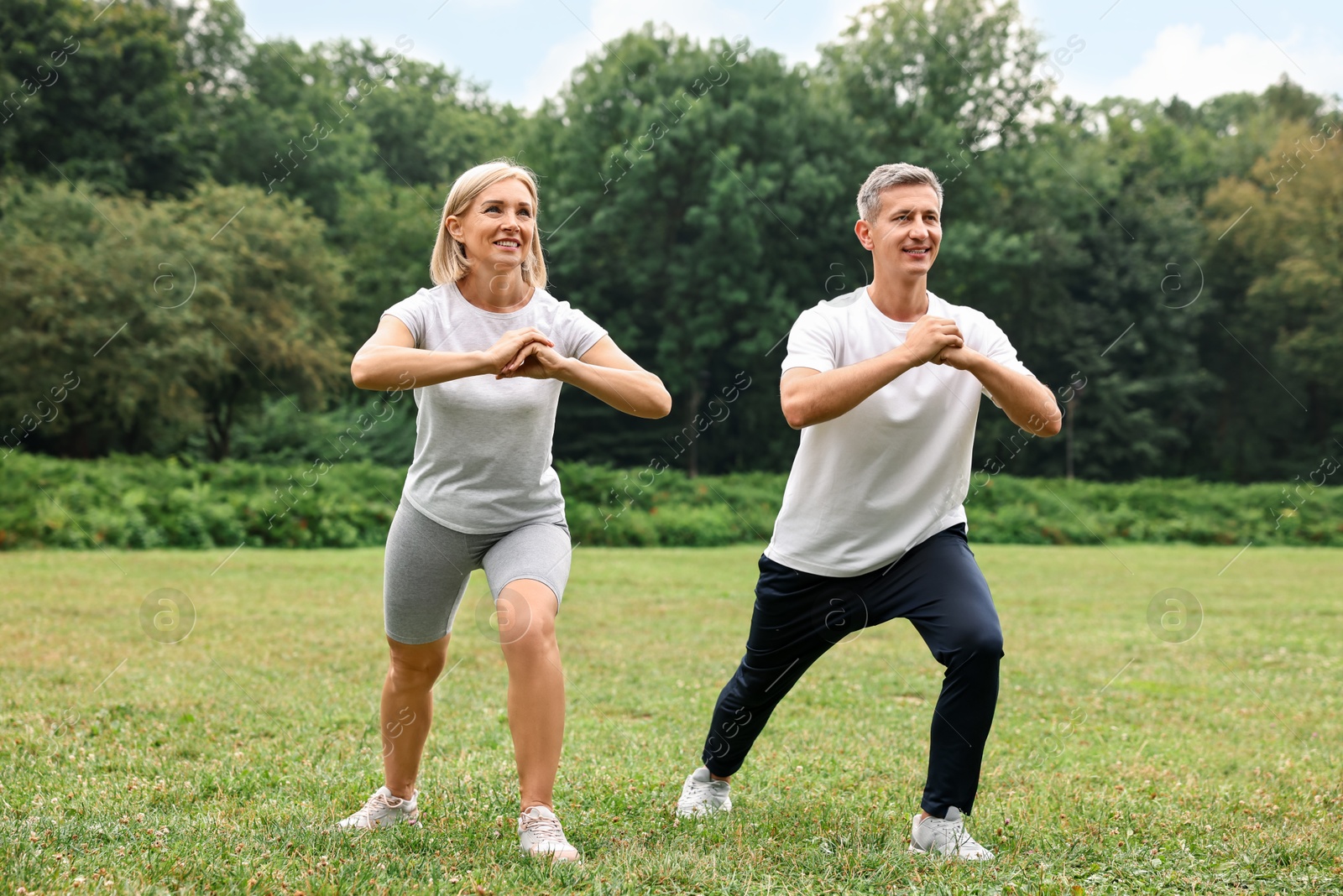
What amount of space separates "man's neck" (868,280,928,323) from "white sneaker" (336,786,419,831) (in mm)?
2577

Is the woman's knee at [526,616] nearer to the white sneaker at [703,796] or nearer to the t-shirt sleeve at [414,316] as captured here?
the t-shirt sleeve at [414,316]

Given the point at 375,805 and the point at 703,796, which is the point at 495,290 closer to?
the point at 375,805

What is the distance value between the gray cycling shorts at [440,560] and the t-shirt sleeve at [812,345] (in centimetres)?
103

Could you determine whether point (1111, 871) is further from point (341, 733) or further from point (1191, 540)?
point (1191, 540)

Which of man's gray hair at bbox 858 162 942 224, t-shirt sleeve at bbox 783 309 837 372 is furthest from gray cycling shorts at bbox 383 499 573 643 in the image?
man's gray hair at bbox 858 162 942 224

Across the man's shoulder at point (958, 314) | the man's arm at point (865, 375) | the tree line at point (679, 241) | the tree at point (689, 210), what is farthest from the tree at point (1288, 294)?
the man's arm at point (865, 375)

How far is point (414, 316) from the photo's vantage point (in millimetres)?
3971

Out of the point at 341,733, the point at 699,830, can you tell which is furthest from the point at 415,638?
the point at 341,733

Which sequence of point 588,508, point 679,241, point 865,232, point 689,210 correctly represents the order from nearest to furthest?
point 865,232 → point 588,508 → point 689,210 → point 679,241

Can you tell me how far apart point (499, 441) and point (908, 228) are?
1679mm

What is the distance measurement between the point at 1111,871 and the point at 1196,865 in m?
0.32

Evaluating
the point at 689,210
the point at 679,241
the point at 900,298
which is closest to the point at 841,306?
the point at 900,298

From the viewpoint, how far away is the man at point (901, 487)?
3.96 metres

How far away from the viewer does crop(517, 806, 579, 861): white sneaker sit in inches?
144
